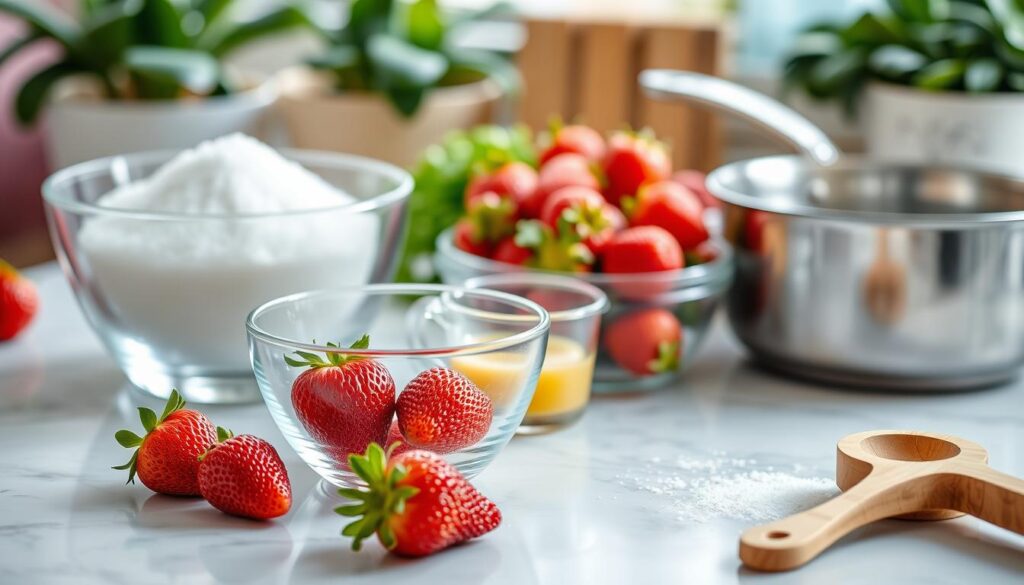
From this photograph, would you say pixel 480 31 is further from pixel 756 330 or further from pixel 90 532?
pixel 90 532

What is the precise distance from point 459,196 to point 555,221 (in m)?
0.32

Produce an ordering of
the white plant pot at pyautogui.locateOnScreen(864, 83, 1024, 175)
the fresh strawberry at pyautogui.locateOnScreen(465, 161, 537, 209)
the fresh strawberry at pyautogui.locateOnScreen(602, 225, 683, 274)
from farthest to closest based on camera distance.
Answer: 1. the white plant pot at pyautogui.locateOnScreen(864, 83, 1024, 175)
2. the fresh strawberry at pyautogui.locateOnScreen(465, 161, 537, 209)
3. the fresh strawberry at pyautogui.locateOnScreen(602, 225, 683, 274)

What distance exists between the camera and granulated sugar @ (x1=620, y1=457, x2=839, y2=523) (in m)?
0.93

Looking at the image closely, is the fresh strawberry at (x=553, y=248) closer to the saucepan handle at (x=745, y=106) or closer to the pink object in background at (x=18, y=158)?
the saucepan handle at (x=745, y=106)

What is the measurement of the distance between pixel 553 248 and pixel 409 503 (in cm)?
44

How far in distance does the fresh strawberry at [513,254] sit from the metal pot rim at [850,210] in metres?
0.19

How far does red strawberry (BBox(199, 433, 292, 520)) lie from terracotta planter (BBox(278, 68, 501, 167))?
109 cm

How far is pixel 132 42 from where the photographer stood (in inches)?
79.4

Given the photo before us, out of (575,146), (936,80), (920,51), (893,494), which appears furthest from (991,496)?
(920,51)

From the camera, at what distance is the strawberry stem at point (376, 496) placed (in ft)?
2.54

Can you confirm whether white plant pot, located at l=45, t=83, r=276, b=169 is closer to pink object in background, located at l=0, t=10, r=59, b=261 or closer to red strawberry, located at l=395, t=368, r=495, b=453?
pink object in background, located at l=0, t=10, r=59, b=261

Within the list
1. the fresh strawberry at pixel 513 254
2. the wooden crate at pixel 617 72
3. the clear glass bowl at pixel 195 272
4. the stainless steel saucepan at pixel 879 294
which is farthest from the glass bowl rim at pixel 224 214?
the wooden crate at pixel 617 72

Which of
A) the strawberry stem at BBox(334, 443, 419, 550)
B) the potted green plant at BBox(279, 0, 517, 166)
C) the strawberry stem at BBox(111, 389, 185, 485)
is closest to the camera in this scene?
the strawberry stem at BBox(334, 443, 419, 550)

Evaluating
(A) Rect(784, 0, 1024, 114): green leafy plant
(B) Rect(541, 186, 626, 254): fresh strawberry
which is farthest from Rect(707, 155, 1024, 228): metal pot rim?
(A) Rect(784, 0, 1024, 114): green leafy plant
